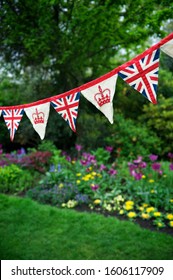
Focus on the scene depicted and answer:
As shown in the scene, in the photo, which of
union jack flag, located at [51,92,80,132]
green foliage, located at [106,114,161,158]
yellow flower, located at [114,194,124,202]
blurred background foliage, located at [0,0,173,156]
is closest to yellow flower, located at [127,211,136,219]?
yellow flower, located at [114,194,124,202]

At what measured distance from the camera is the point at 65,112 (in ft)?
9.54

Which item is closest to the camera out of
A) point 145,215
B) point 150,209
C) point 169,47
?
point 169,47

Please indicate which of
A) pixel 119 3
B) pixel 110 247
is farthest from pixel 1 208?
pixel 119 3

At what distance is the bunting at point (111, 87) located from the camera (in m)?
2.33

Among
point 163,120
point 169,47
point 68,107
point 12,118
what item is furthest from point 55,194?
point 163,120

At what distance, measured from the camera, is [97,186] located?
4.87 m

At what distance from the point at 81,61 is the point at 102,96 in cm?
462

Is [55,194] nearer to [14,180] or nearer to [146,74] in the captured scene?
[14,180]

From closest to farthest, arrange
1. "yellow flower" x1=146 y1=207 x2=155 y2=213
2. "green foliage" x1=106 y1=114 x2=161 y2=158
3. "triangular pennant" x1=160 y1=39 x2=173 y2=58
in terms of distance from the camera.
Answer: "triangular pennant" x1=160 y1=39 x2=173 y2=58, "yellow flower" x1=146 y1=207 x2=155 y2=213, "green foliage" x1=106 y1=114 x2=161 y2=158

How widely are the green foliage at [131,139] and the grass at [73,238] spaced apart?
324cm

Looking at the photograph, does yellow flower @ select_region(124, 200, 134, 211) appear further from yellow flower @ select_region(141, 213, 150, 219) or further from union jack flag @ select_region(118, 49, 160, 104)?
union jack flag @ select_region(118, 49, 160, 104)

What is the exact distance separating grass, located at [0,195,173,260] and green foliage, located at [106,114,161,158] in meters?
3.24

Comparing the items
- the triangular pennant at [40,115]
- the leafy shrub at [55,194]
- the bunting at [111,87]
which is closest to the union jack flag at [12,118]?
the bunting at [111,87]

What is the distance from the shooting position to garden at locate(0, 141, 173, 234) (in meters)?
4.27
